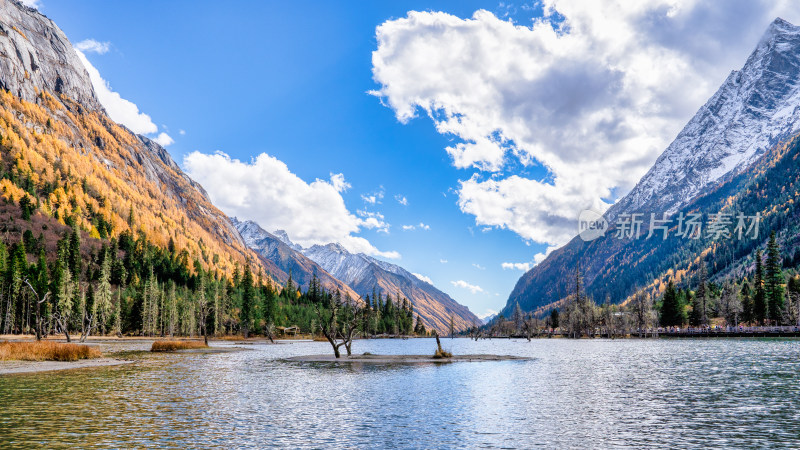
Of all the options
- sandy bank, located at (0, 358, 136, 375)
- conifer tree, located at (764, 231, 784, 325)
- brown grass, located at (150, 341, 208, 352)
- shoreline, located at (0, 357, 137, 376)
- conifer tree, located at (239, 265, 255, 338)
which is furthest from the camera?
conifer tree, located at (239, 265, 255, 338)

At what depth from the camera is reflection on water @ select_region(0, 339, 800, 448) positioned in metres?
26.6

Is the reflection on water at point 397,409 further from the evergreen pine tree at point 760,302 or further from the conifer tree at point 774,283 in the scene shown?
the evergreen pine tree at point 760,302

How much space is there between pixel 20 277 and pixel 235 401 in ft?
460

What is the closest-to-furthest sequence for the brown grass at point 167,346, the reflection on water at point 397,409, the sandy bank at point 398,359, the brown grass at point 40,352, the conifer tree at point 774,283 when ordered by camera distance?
the reflection on water at point 397,409, the brown grass at point 40,352, the sandy bank at point 398,359, the brown grass at point 167,346, the conifer tree at point 774,283

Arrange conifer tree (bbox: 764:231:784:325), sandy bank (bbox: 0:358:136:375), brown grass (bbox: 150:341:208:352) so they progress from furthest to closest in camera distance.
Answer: conifer tree (bbox: 764:231:784:325), brown grass (bbox: 150:341:208:352), sandy bank (bbox: 0:358:136:375)

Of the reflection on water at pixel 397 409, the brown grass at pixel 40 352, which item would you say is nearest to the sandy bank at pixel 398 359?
the reflection on water at pixel 397 409

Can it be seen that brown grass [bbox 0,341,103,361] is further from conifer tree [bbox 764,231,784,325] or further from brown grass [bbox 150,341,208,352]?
conifer tree [bbox 764,231,784,325]

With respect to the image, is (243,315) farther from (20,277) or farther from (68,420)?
(68,420)

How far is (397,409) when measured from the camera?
36281 millimetres

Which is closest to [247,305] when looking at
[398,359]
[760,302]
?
[398,359]

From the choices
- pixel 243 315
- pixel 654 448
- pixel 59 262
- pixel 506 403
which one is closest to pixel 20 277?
pixel 59 262

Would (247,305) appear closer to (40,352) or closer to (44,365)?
(40,352)

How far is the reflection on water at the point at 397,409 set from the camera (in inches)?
1048

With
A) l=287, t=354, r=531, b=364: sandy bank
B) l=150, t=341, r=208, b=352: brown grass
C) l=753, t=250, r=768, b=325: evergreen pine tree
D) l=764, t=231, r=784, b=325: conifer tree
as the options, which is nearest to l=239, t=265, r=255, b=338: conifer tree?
l=150, t=341, r=208, b=352: brown grass
